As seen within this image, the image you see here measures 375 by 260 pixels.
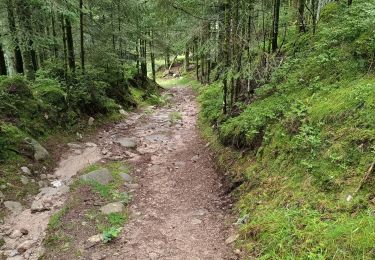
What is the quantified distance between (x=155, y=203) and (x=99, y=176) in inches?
77.8

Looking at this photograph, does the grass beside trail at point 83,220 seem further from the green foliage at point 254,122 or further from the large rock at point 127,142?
the green foliage at point 254,122

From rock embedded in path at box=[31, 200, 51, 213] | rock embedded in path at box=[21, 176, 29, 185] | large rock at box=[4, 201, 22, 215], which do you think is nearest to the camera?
large rock at box=[4, 201, 22, 215]

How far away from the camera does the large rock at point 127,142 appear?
11.2 meters

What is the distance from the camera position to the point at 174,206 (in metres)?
7.10

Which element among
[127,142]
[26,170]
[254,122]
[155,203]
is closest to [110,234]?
[155,203]

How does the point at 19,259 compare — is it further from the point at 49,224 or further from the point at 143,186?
the point at 143,186

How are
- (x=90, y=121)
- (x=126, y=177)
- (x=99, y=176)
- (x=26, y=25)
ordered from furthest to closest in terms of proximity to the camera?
(x=90, y=121), (x=26, y=25), (x=126, y=177), (x=99, y=176)

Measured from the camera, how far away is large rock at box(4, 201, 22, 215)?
21.1 ft

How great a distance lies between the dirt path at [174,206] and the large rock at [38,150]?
2223mm

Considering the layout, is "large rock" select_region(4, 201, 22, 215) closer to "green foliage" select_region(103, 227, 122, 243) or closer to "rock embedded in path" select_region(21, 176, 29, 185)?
"rock embedded in path" select_region(21, 176, 29, 185)

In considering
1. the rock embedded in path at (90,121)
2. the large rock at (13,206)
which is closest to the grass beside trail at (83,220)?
the large rock at (13,206)

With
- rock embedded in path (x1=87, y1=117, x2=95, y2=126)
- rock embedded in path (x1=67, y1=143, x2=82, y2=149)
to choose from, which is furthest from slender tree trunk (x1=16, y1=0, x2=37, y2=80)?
rock embedded in path (x1=67, y1=143, x2=82, y2=149)

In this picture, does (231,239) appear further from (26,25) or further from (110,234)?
(26,25)

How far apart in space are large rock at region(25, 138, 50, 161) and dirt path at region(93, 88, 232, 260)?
2223 millimetres
